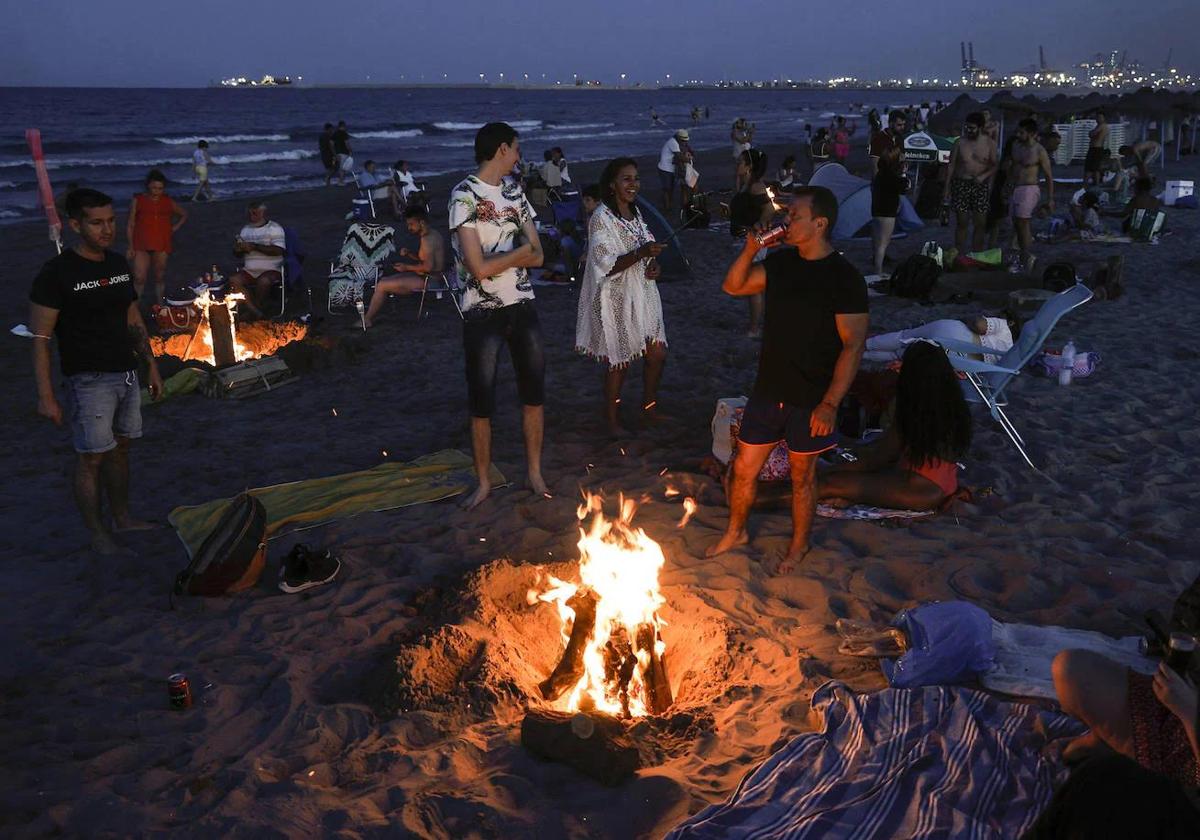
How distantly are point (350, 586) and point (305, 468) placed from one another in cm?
197

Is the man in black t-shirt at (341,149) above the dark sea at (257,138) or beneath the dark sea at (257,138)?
beneath

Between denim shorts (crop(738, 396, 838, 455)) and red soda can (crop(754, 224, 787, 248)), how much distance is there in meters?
0.79

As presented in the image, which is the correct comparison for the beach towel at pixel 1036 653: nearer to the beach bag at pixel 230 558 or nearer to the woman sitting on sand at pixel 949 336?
the woman sitting on sand at pixel 949 336

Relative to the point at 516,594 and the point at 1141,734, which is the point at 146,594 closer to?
the point at 516,594

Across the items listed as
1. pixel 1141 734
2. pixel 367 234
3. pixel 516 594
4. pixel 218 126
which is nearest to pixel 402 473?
pixel 516 594

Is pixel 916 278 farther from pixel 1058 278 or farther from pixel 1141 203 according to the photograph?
pixel 1141 203

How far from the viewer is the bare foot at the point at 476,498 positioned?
5570mm

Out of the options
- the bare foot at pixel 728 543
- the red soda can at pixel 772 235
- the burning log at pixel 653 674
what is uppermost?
the red soda can at pixel 772 235

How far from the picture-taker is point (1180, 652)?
8.82 feet

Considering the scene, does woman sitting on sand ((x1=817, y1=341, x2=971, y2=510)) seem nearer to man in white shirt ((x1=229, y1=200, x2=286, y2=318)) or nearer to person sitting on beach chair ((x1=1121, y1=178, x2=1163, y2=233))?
man in white shirt ((x1=229, y1=200, x2=286, y2=318))

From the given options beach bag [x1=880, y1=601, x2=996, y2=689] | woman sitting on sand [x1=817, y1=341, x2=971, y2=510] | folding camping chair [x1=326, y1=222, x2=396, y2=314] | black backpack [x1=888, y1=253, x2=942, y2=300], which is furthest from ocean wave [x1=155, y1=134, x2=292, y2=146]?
beach bag [x1=880, y1=601, x2=996, y2=689]

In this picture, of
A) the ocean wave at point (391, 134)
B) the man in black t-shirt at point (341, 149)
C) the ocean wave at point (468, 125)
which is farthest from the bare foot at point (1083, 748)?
the ocean wave at point (468, 125)

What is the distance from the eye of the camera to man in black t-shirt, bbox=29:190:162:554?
4703 mm

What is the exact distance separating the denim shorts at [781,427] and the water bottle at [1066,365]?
13.2 ft
